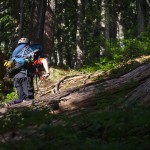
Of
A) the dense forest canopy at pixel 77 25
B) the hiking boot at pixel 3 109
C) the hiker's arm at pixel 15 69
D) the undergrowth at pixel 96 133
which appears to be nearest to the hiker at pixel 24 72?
the hiker's arm at pixel 15 69

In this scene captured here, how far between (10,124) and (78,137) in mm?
1634

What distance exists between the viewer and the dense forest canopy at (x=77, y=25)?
15711 millimetres

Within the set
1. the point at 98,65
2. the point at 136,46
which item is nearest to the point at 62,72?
the point at 98,65

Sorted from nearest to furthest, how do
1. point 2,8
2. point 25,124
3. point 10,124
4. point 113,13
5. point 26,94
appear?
point 25,124
point 10,124
point 26,94
point 2,8
point 113,13

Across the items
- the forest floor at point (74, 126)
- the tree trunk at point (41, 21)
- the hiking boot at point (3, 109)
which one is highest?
the tree trunk at point (41, 21)

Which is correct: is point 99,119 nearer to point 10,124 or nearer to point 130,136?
point 130,136

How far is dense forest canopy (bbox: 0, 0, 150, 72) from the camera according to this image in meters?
15.7

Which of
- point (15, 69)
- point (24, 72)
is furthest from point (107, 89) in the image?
point (15, 69)

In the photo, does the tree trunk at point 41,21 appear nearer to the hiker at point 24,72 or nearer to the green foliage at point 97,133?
the hiker at point 24,72

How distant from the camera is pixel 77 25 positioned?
24.3 meters

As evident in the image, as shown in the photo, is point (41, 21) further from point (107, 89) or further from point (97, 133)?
point (97, 133)

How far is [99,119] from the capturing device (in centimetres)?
470

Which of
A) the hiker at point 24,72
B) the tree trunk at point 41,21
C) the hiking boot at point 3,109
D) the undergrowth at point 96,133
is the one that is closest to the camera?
the undergrowth at point 96,133

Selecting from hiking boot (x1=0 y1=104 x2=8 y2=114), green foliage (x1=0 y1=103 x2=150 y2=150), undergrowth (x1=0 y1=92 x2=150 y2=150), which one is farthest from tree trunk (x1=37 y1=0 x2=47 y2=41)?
green foliage (x1=0 y1=103 x2=150 y2=150)
